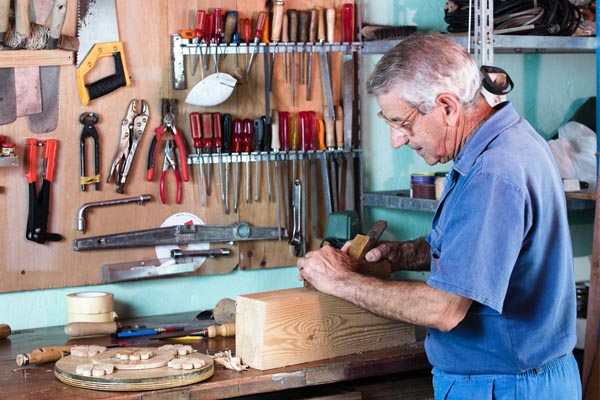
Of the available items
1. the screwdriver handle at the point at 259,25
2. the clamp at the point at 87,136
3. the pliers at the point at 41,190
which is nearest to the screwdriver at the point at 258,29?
the screwdriver handle at the point at 259,25

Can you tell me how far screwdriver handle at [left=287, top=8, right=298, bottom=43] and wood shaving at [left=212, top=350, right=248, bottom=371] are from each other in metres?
1.41

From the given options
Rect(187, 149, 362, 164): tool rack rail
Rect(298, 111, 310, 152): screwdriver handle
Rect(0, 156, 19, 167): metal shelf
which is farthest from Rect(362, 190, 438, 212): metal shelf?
Rect(0, 156, 19, 167): metal shelf

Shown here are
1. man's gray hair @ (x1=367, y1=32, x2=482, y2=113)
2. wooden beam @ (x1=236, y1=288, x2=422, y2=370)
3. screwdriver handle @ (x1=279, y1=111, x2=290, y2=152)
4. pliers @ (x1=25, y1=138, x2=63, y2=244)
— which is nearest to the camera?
man's gray hair @ (x1=367, y1=32, x2=482, y2=113)

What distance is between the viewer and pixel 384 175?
388 centimetres

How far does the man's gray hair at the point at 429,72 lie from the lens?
217 centimetres

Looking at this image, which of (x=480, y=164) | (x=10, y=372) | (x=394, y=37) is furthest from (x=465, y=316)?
(x=394, y=37)

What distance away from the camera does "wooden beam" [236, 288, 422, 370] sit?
2553 millimetres

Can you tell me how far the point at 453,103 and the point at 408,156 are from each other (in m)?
1.71

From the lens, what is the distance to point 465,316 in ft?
7.25

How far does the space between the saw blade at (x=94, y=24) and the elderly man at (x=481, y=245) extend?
1.42 meters

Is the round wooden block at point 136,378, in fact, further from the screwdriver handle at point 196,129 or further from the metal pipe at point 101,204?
the screwdriver handle at point 196,129

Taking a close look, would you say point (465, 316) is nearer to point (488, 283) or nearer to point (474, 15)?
point (488, 283)

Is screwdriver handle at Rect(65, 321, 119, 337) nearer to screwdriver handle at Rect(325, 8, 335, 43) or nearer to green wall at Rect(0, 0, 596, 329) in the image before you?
green wall at Rect(0, 0, 596, 329)

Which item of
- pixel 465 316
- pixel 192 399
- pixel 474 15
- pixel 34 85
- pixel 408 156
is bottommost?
pixel 192 399
